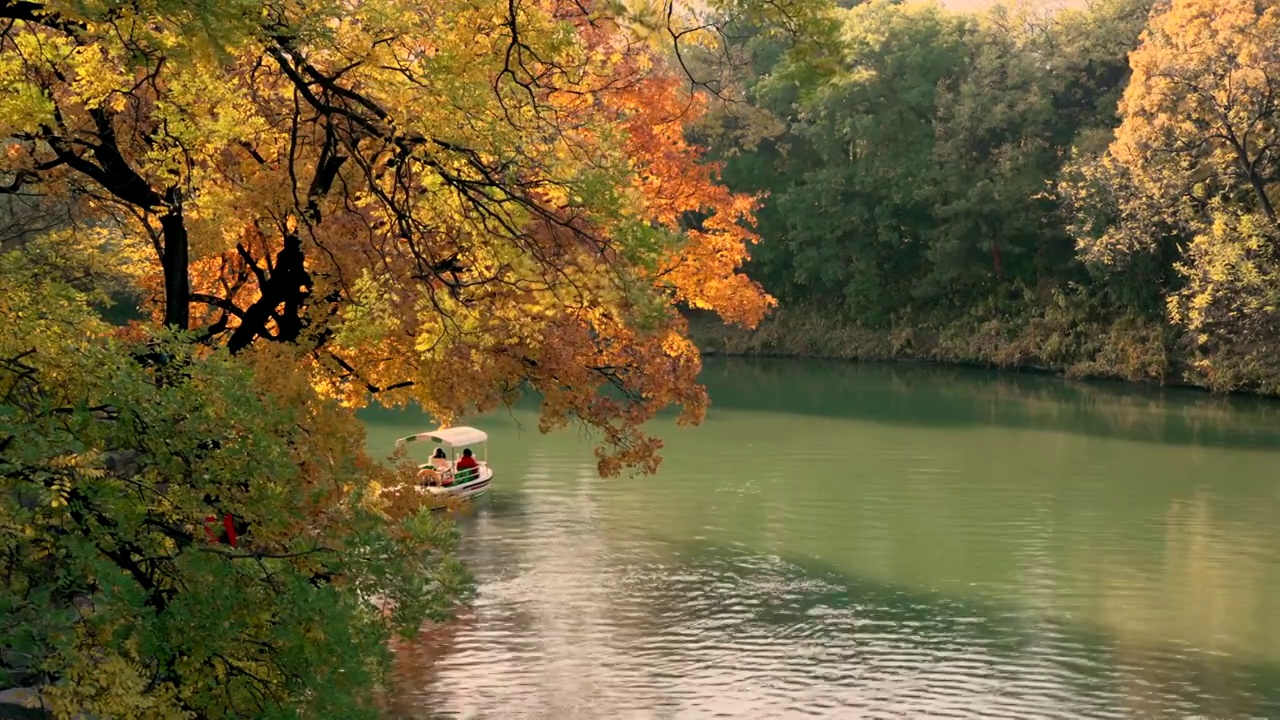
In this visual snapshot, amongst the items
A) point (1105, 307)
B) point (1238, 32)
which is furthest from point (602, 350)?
point (1105, 307)

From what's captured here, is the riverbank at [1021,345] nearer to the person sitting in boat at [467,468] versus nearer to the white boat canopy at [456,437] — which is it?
the white boat canopy at [456,437]

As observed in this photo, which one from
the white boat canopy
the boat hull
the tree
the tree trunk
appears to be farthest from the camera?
the white boat canopy

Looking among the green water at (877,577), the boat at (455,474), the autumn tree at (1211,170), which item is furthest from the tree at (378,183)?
the autumn tree at (1211,170)

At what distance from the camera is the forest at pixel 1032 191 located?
146ft

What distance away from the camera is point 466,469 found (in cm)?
3023

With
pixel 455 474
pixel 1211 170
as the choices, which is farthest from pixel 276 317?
pixel 1211 170

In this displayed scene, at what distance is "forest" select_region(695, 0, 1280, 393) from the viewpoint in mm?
44562

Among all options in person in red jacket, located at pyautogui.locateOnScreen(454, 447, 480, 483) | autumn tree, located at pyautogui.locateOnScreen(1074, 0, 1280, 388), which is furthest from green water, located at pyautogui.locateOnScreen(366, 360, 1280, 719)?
autumn tree, located at pyautogui.locateOnScreen(1074, 0, 1280, 388)

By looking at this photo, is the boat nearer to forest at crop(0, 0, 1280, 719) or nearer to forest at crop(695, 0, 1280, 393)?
forest at crop(0, 0, 1280, 719)

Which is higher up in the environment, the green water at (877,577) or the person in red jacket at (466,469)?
the person in red jacket at (466,469)

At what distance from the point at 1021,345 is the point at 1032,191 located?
595 cm

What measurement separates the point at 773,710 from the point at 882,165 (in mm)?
47781

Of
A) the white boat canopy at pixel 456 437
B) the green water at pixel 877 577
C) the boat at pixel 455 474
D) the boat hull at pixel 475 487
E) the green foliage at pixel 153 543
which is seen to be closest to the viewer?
the green foliage at pixel 153 543

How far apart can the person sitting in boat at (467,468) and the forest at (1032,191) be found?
723 inches
